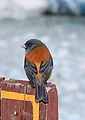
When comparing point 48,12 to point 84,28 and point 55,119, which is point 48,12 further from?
point 55,119

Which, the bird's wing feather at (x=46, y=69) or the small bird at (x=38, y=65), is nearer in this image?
the small bird at (x=38, y=65)

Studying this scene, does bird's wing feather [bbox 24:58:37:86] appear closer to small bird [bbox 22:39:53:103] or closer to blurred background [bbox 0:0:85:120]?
small bird [bbox 22:39:53:103]

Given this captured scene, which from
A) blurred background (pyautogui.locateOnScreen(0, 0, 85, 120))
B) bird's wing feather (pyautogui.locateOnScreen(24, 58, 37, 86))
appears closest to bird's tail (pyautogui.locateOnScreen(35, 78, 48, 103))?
bird's wing feather (pyautogui.locateOnScreen(24, 58, 37, 86))

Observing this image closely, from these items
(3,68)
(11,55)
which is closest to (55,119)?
(3,68)

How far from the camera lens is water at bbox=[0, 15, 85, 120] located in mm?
5878

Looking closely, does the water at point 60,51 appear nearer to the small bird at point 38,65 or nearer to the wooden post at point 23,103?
the small bird at point 38,65

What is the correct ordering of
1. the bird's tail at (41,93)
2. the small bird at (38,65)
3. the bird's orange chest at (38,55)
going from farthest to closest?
the bird's orange chest at (38,55), the small bird at (38,65), the bird's tail at (41,93)

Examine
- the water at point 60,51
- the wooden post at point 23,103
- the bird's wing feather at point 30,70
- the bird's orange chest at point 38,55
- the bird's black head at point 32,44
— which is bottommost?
the wooden post at point 23,103

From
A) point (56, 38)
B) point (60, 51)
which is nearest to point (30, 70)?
point (60, 51)

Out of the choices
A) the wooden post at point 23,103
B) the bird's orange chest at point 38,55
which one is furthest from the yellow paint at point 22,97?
the bird's orange chest at point 38,55

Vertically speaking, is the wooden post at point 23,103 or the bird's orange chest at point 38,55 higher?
the bird's orange chest at point 38,55

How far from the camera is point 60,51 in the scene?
25.8 ft

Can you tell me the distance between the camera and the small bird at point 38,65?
2760 mm

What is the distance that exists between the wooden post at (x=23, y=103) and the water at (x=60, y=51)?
109 inches
